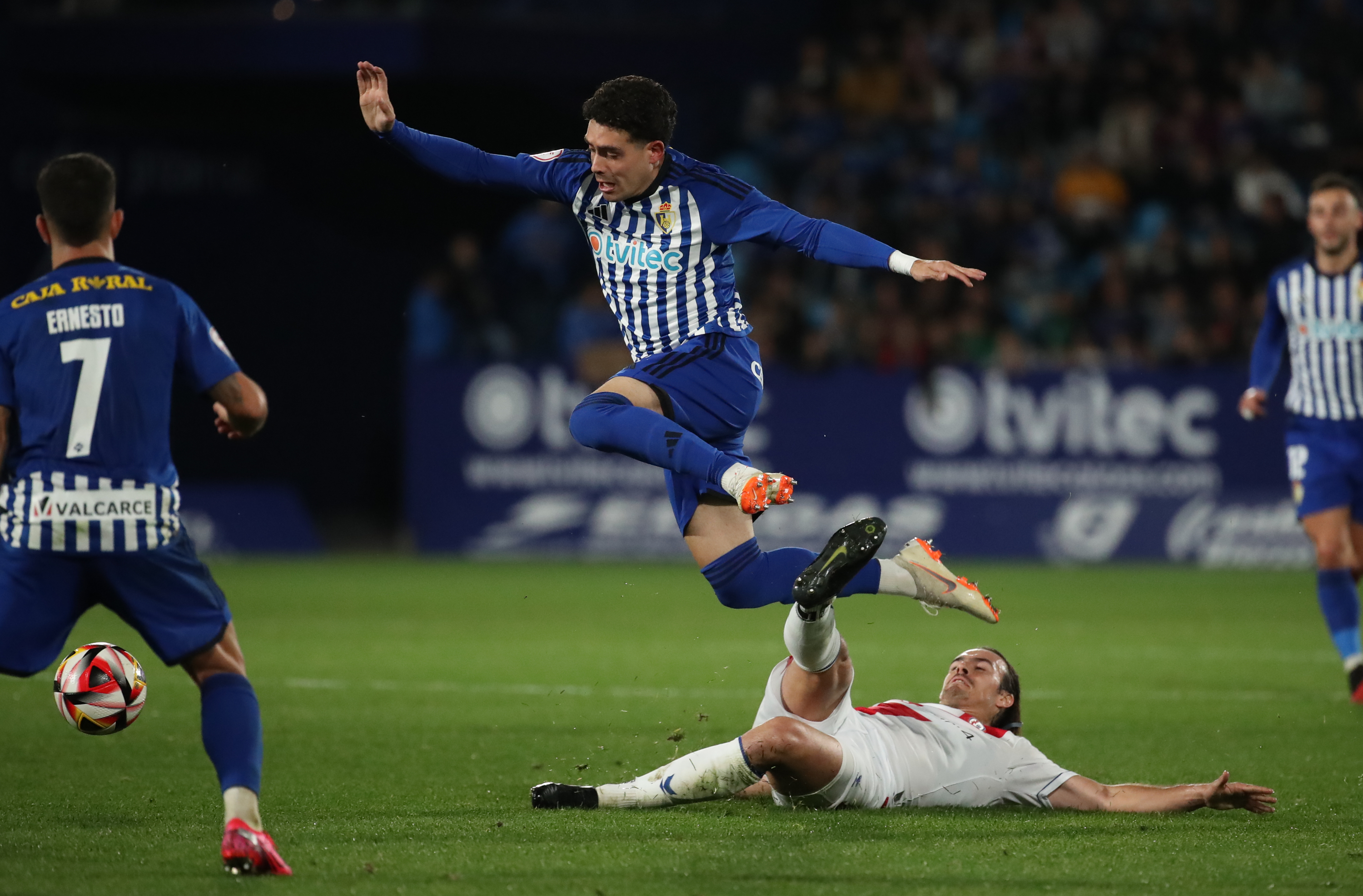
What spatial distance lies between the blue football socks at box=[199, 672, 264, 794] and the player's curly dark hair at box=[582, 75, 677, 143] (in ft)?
7.68

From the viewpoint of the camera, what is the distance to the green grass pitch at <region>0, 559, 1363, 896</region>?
492 cm

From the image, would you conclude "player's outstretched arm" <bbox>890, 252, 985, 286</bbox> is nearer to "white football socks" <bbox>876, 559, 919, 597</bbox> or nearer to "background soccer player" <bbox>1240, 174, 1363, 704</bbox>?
"white football socks" <bbox>876, 559, 919, 597</bbox>

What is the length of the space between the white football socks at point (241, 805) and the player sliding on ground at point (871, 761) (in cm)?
140

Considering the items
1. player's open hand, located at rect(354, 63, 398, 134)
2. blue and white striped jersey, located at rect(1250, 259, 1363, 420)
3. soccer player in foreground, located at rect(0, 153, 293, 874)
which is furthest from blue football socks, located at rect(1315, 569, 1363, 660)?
soccer player in foreground, located at rect(0, 153, 293, 874)

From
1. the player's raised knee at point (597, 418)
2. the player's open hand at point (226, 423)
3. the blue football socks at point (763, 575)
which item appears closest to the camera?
the player's open hand at point (226, 423)

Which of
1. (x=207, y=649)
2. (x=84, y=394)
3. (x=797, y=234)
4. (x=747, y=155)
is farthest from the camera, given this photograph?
(x=747, y=155)

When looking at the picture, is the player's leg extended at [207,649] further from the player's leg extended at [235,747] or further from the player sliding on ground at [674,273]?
the player sliding on ground at [674,273]

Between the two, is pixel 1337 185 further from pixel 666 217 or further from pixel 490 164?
pixel 490 164

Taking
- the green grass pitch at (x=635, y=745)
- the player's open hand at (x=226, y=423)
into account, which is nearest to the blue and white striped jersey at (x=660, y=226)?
the player's open hand at (x=226, y=423)

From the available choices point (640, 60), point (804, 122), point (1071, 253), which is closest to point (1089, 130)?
point (1071, 253)

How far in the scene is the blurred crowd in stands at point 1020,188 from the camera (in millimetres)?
16562

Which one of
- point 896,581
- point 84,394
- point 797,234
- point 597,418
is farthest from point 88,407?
point 896,581

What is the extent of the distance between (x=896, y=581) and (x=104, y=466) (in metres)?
2.67

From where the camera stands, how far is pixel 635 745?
7.39m
